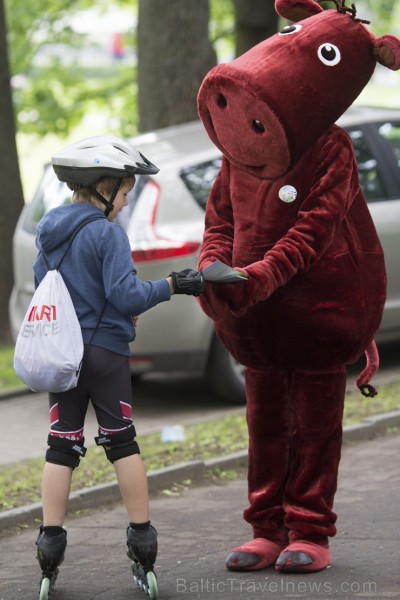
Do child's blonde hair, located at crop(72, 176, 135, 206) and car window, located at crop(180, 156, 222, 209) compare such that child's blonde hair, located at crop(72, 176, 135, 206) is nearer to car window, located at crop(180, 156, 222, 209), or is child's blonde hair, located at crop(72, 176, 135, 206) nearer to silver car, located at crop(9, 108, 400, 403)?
silver car, located at crop(9, 108, 400, 403)

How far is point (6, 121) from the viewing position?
1270cm

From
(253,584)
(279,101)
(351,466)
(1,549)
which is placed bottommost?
(351,466)

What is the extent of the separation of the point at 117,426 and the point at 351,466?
2.62 metres

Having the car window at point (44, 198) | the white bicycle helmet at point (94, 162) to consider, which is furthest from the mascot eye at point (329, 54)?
the car window at point (44, 198)

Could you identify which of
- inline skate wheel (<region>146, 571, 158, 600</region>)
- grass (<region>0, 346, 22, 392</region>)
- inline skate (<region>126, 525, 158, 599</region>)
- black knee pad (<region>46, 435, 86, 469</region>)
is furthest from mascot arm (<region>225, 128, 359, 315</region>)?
grass (<region>0, 346, 22, 392</region>)

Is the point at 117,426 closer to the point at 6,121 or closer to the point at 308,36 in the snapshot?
the point at 308,36

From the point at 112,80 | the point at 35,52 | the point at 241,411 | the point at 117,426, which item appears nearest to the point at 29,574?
the point at 117,426

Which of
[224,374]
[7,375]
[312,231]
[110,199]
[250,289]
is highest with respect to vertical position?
[110,199]

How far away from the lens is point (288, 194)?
16.5ft

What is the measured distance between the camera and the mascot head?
4.93 m

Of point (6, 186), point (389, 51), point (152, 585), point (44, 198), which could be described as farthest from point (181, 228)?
point (6, 186)

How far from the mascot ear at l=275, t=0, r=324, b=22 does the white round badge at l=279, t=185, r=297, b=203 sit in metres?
0.78

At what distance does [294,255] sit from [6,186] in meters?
8.10

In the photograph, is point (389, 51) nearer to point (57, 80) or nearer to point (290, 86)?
point (290, 86)
